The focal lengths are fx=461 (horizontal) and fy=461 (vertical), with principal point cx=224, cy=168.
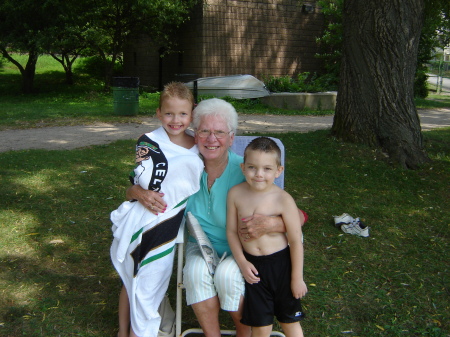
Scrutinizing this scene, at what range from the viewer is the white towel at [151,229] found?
2.57 m

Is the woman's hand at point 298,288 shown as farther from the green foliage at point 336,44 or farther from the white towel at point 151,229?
the green foliage at point 336,44

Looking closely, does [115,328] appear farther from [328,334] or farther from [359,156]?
[359,156]

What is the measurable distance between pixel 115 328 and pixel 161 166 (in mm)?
1145

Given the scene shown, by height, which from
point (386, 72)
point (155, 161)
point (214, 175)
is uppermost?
point (386, 72)

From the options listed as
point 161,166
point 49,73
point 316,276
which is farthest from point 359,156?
point 49,73

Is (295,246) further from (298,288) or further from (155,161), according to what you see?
(155,161)

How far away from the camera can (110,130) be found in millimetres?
9836

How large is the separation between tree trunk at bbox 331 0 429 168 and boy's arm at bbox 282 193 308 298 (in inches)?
170

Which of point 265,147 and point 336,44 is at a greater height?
point 336,44

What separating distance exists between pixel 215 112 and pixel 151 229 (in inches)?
30.3

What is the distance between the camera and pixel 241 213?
2.53m

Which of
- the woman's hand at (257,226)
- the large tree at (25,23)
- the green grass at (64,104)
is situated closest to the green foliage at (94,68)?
the green grass at (64,104)

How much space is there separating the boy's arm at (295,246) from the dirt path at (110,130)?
6374 mm

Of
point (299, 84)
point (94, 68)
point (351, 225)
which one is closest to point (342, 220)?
point (351, 225)
